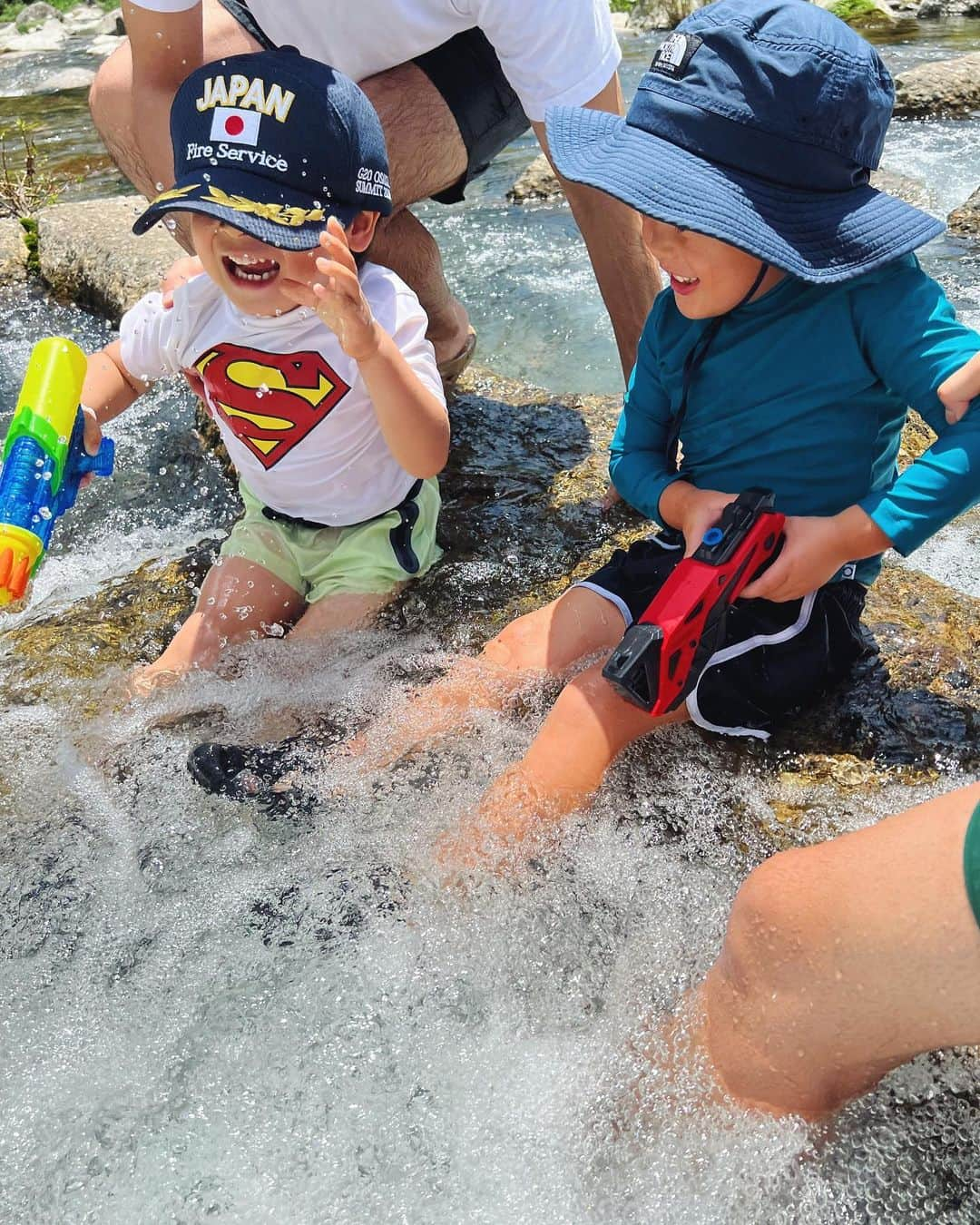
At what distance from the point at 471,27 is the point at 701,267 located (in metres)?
1.44

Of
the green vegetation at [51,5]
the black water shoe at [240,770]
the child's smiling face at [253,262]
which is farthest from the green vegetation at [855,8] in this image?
the green vegetation at [51,5]

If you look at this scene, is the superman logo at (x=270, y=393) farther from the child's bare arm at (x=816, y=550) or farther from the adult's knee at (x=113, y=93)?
the adult's knee at (x=113, y=93)

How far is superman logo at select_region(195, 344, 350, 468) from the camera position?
7.02ft

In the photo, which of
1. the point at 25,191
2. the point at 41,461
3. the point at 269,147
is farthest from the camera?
the point at 25,191

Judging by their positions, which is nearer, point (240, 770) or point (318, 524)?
point (240, 770)

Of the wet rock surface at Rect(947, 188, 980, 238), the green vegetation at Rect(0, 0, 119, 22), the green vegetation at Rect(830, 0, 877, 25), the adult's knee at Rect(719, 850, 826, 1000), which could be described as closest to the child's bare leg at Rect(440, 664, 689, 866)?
the adult's knee at Rect(719, 850, 826, 1000)

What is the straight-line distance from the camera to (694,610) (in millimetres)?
1561

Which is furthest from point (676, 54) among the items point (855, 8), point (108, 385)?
point (855, 8)

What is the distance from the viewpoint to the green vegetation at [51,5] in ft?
60.1

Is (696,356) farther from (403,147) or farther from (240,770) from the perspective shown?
(403,147)

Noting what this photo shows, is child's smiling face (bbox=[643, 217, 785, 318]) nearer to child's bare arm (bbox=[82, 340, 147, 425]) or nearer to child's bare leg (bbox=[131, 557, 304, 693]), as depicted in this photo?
child's bare leg (bbox=[131, 557, 304, 693])

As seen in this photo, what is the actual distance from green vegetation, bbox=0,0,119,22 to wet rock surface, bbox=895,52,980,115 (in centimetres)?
Result: 1569

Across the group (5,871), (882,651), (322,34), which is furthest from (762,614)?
(322,34)

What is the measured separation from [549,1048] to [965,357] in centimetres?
109
